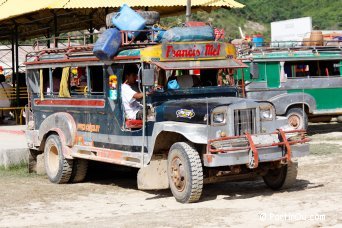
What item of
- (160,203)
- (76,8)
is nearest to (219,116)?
(160,203)

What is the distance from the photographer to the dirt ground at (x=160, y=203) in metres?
8.16

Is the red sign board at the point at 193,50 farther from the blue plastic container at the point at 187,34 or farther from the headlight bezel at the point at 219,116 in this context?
the headlight bezel at the point at 219,116

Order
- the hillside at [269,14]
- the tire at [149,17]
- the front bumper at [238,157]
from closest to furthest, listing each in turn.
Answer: the front bumper at [238,157], the tire at [149,17], the hillside at [269,14]

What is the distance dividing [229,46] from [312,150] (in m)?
5.28

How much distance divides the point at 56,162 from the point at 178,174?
3432mm

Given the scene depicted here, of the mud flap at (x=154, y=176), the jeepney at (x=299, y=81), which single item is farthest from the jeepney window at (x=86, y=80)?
the jeepney at (x=299, y=81)

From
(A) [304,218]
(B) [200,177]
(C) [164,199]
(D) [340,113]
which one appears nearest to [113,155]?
(C) [164,199]

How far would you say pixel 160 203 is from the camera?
9.69 meters

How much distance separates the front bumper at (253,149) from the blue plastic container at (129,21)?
2522 mm

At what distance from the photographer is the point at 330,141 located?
1709cm

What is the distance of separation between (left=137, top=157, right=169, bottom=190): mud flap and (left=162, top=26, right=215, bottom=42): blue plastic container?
5.93 ft

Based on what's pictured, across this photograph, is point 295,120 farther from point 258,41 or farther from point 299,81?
point 258,41

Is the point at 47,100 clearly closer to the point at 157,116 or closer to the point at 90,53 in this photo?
the point at 90,53

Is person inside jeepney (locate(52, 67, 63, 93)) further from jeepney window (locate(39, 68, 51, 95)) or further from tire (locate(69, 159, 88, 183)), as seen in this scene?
tire (locate(69, 159, 88, 183))
